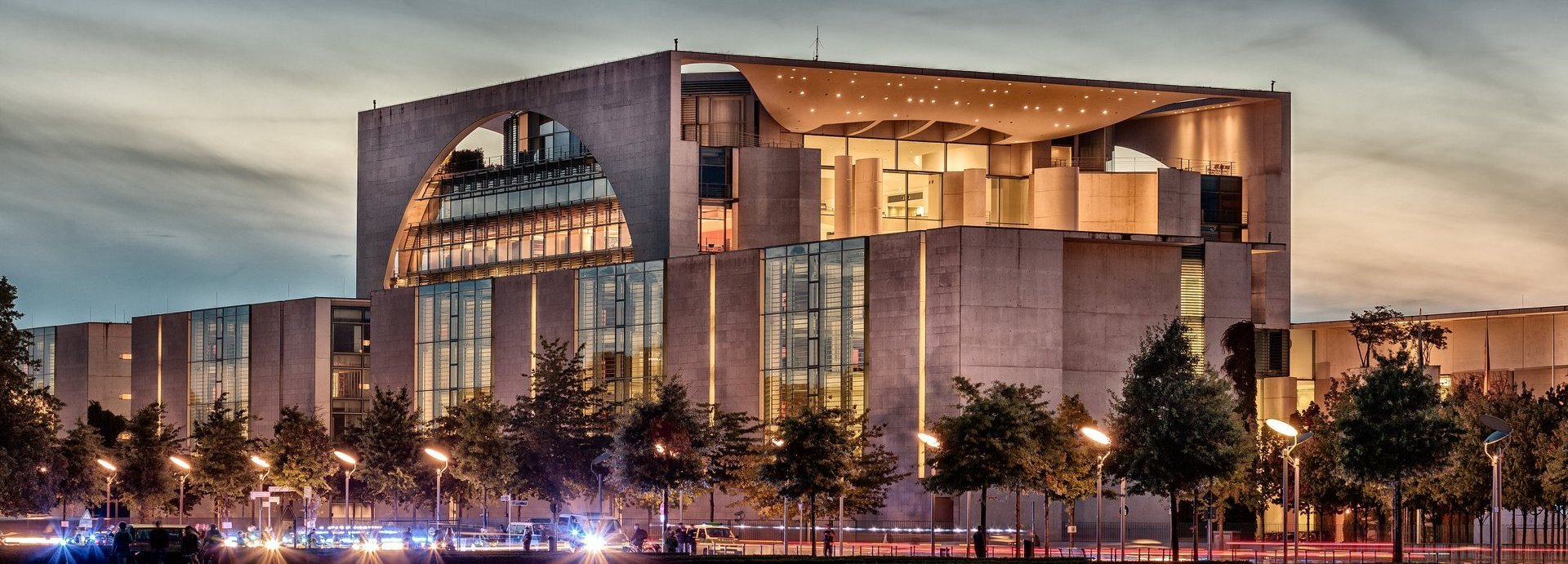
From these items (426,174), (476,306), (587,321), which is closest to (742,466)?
(587,321)

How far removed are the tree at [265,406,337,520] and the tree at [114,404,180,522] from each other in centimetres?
961

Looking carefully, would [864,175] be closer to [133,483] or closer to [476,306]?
[476,306]

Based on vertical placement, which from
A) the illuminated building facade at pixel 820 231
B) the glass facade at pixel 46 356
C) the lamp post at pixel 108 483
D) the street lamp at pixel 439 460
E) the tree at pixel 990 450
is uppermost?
the illuminated building facade at pixel 820 231

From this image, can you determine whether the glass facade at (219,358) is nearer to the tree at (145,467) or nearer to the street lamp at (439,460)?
the tree at (145,467)

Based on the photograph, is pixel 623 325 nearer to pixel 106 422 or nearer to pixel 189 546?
pixel 106 422

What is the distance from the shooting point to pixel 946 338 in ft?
354

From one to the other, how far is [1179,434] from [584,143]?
216 feet

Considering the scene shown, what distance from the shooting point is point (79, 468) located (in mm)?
115062

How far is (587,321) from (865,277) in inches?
890

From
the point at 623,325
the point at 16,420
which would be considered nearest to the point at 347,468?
the point at 623,325

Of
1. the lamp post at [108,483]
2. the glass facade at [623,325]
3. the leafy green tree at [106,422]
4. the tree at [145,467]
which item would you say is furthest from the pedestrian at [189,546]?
the leafy green tree at [106,422]

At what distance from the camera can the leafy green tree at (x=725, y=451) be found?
324ft

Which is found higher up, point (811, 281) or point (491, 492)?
point (811, 281)

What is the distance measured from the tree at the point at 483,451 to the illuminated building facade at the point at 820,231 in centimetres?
641
